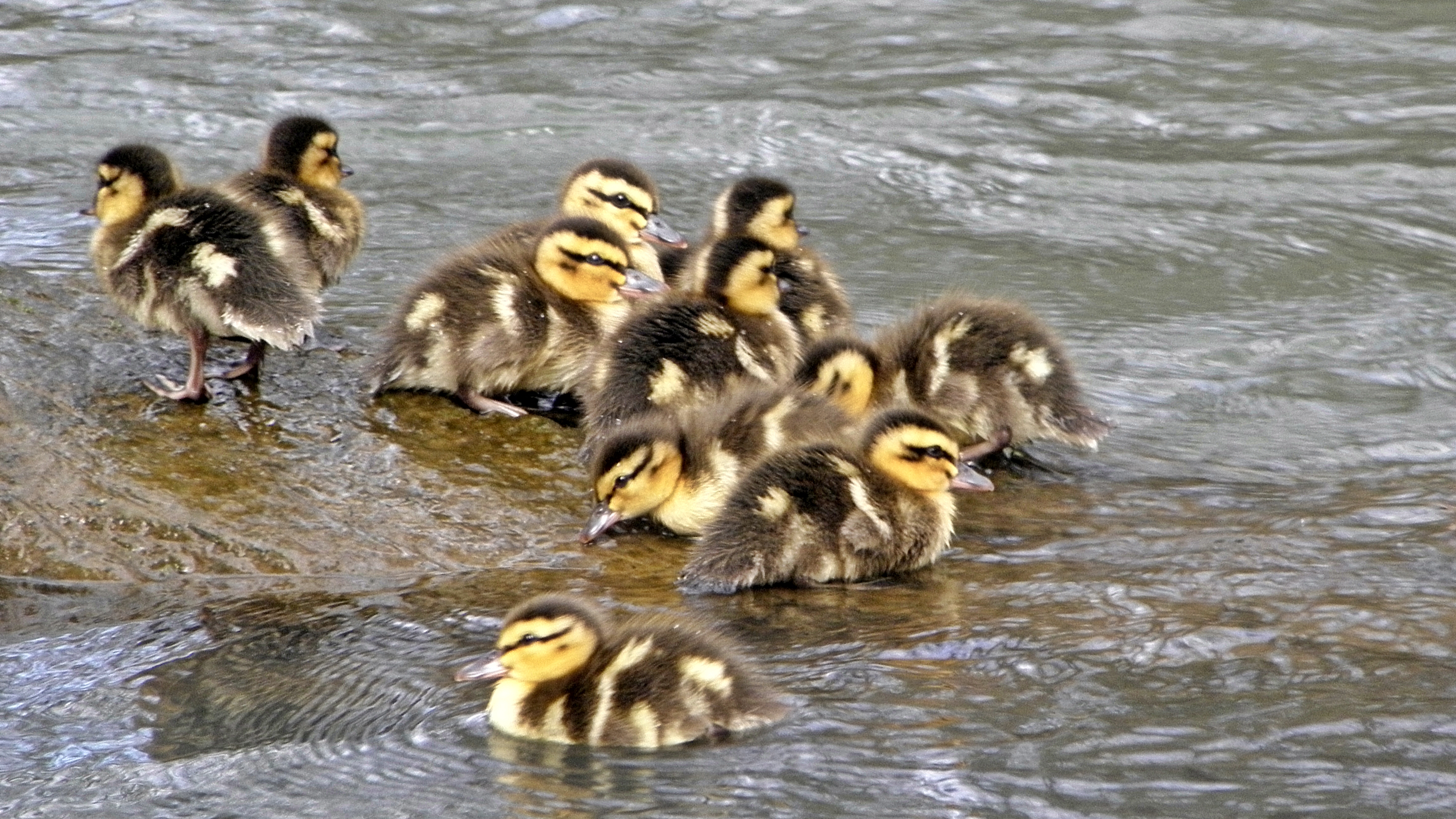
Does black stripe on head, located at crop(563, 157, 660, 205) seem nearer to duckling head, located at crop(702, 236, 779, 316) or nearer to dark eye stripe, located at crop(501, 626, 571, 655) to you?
duckling head, located at crop(702, 236, 779, 316)

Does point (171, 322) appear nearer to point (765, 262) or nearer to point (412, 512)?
point (412, 512)

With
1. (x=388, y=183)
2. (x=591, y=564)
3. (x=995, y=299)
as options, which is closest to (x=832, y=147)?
(x=388, y=183)

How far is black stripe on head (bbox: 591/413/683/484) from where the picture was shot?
430 cm

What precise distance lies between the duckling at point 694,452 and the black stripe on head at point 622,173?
55.2 inches

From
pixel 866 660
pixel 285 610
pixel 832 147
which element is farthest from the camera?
A: pixel 832 147

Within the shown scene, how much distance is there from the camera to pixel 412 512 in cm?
447

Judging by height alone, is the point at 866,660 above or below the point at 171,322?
below

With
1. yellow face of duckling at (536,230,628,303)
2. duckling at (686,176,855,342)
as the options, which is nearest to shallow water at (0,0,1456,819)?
yellow face of duckling at (536,230,628,303)

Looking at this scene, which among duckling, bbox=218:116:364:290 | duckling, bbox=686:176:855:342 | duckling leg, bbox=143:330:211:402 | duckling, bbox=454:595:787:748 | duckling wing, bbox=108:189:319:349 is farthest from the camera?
duckling, bbox=218:116:364:290

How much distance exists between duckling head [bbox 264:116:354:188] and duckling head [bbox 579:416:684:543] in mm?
1828

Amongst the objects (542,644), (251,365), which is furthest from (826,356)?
(542,644)

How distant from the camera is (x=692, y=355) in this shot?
4.88 meters

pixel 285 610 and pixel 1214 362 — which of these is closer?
pixel 285 610

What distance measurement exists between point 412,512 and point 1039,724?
1695mm
